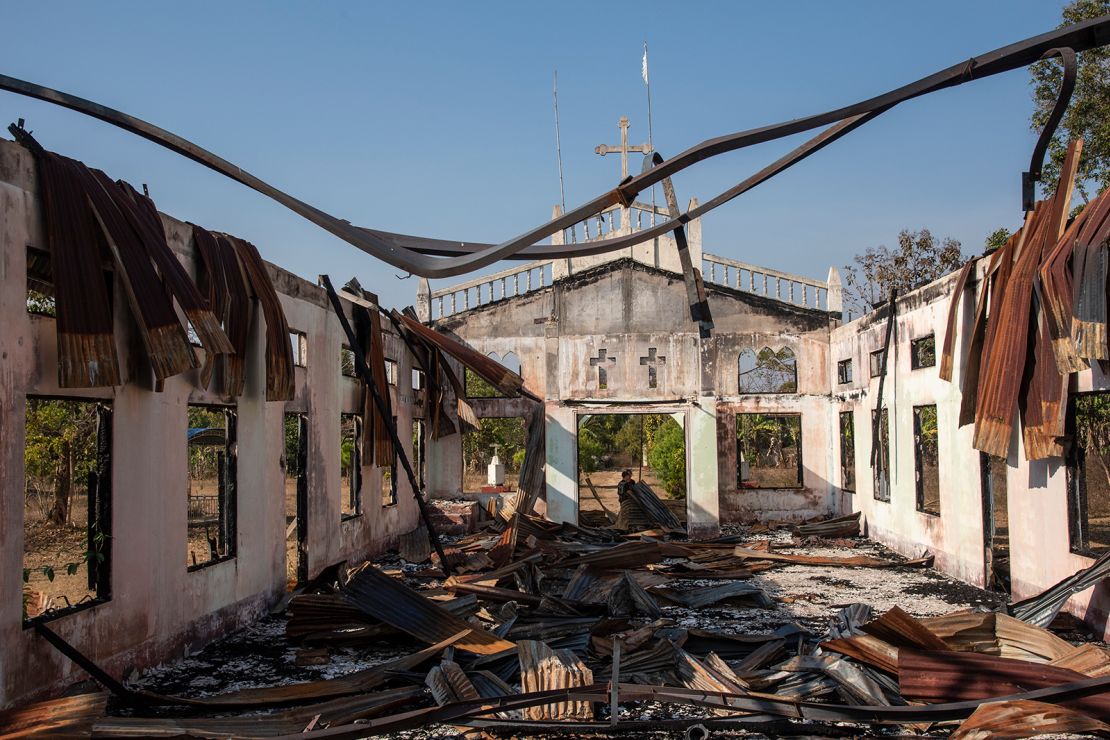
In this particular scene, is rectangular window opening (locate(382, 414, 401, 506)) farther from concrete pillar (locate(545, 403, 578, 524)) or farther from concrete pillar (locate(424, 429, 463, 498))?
concrete pillar (locate(545, 403, 578, 524))

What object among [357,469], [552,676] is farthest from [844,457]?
[552,676]

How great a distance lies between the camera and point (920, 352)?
49.8 feet

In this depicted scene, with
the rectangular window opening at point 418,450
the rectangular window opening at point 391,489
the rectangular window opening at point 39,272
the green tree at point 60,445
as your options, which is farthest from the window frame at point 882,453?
the green tree at point 60,445

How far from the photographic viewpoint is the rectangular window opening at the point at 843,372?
18703 mm

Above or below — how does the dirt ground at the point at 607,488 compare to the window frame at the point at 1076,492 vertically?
below

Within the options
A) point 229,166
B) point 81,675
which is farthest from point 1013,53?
point 81,675

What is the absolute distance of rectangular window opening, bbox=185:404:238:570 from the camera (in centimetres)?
995

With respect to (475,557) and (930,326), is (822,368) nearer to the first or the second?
(930,326)

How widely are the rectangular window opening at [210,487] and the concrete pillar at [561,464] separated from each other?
6.60 metres

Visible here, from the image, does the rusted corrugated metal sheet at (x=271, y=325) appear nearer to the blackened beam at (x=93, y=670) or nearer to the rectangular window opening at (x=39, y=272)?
the rectangular window opening at (x=39, y=272)

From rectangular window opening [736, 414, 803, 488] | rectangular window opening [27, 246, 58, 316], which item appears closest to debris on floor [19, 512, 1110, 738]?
rectangular window opening [27, 246, 58, 316]

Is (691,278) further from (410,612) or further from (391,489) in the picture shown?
(391,489)

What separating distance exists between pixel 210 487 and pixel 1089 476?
2486 centimetres

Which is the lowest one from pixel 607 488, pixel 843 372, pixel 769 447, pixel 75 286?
pixel 607 488
